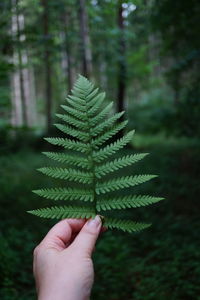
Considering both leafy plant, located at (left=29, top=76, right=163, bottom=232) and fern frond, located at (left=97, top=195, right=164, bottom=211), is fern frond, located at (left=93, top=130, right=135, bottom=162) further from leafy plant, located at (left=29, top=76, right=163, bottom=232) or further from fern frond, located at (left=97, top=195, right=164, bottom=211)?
fern frond, located at (left=97, top=195, right=164, bottom=211)

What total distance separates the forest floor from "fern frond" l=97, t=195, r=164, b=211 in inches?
125

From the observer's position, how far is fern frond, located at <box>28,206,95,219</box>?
154 cm

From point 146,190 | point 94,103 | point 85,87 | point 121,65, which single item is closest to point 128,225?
point 94,103

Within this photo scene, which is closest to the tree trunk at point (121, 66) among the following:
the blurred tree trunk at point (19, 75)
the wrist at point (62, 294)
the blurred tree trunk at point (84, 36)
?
the blurred tree trunk at point (84, 36)

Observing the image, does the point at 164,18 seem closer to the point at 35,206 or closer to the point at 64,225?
the point at 35,206

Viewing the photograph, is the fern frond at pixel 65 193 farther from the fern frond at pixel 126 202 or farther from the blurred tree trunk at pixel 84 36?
the blurred tree trunk at pixel 84 36

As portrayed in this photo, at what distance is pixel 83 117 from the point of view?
163 cm

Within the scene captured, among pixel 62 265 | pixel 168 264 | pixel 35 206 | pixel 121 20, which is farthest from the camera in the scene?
pixel 121 20

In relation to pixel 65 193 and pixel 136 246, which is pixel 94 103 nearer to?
pixel 65 193

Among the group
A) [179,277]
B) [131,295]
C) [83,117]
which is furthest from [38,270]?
[179,277]

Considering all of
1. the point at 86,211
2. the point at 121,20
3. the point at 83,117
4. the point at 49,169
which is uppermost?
the point at 121,20

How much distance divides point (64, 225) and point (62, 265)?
0.30m

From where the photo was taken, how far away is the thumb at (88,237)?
1.57 metres

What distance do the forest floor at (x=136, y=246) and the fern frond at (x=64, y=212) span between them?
3081 mm
